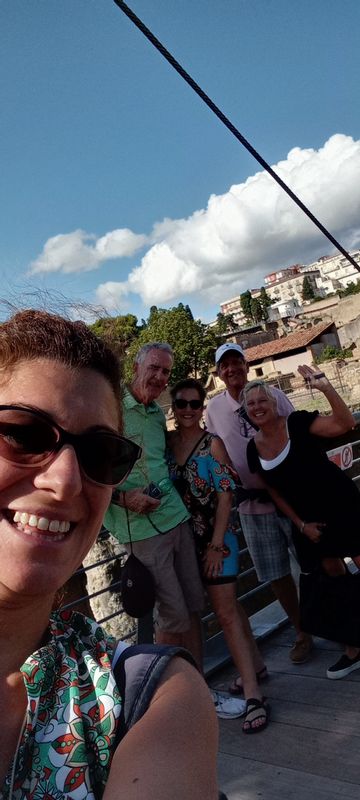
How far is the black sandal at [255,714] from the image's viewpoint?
2.85 m

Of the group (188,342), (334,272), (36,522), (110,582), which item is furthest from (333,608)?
(334,272)

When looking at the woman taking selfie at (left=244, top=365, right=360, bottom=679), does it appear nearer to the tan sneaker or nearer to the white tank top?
the white tank top

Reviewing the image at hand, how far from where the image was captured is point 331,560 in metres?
3.21

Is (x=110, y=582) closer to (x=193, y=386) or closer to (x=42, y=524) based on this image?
(x=193, y=386)

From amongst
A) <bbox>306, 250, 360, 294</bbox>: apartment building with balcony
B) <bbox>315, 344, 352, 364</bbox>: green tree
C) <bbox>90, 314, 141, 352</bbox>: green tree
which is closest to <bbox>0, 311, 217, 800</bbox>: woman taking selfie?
<bbox>90, 314, 141, 352</bbox>: green tree

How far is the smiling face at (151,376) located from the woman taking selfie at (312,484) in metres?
0.55

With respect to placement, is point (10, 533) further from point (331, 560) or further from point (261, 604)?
point (261, 604)

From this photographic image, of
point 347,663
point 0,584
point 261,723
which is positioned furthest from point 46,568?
point 347,663

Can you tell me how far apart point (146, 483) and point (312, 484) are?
0.95 meters

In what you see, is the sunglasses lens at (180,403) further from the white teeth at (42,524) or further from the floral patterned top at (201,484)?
the white teeth at (42,524)

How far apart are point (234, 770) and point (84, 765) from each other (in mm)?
1988

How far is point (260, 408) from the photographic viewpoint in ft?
10.9

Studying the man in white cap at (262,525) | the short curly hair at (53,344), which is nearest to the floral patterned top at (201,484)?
the man in white cap at (262,525)

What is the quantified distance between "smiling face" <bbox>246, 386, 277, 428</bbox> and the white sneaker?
151cm
